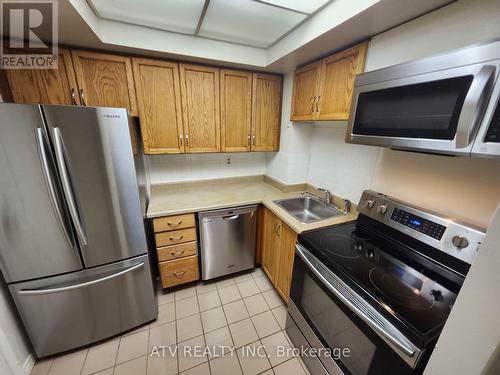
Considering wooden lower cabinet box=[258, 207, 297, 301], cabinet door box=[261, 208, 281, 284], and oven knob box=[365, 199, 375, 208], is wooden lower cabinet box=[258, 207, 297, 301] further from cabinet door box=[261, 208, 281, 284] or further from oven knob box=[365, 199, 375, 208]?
oven knob box=[365, 199, 375, 208]

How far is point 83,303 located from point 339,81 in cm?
241

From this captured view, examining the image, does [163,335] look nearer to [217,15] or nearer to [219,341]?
[219,341]

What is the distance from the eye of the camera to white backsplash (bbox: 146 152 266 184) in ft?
7.12

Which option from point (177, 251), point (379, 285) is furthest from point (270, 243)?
point (379, 285)

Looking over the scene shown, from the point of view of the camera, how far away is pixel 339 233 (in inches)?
54.9

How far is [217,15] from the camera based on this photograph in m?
1.36

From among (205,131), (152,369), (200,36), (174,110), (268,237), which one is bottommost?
(152,369)

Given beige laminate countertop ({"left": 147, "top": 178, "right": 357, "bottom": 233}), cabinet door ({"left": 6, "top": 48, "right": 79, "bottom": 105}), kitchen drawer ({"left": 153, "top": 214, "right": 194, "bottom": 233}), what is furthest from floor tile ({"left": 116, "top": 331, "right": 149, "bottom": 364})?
cabinet door ({"left": 6, "top": 48, "right": 79, "bottom": 105})

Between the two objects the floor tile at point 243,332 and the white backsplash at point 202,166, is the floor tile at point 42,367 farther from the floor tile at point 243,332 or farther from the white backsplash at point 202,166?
the white backsplash at point 202,166

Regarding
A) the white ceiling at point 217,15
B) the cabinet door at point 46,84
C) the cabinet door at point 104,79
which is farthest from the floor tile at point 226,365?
the white ceiling at point 217,15

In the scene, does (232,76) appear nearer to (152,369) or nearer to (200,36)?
(200,36)

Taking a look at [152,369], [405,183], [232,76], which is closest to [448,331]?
[405,183]

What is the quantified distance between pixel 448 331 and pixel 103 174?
172cm

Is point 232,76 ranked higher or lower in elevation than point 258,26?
lower
